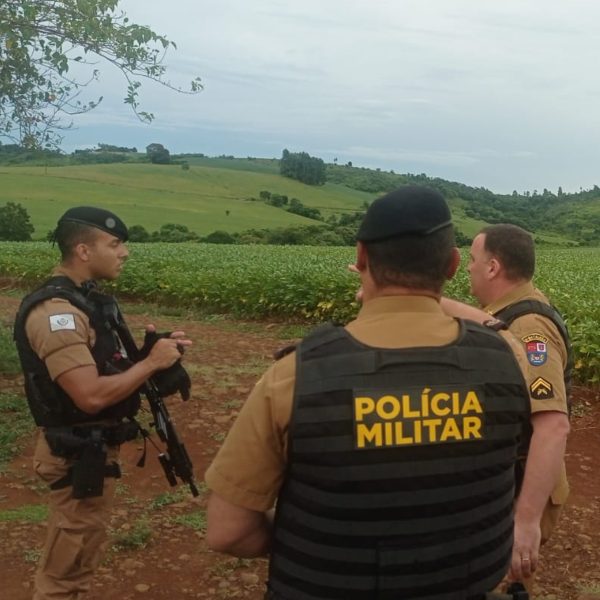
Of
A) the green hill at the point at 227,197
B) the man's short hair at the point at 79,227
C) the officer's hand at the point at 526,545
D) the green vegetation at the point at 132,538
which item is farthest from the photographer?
the green hill at the point at 227,197

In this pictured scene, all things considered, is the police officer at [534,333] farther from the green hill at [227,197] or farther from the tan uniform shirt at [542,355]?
the green hill at [227,197]

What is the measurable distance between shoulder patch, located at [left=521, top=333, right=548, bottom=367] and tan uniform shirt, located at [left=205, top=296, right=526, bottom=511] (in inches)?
34.4

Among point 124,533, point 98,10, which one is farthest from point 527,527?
point 98,10

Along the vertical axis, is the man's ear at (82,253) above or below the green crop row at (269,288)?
above

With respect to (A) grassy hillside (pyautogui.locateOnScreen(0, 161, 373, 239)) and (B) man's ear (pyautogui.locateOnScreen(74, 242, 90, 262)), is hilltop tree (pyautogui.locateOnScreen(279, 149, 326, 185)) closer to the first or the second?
(A) grassy hillside (pyautogui.locateOnScreen(0, 161, 373, 239))

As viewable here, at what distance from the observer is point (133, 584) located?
4.12 metres

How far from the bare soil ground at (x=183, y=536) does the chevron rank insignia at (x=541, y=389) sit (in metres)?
2.21

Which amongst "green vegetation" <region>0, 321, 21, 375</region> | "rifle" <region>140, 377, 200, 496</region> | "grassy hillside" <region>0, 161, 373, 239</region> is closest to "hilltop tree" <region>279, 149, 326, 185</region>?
"grassy hillside" <region>0, 161, 373, 239</region>

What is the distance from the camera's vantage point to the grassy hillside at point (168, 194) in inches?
1969

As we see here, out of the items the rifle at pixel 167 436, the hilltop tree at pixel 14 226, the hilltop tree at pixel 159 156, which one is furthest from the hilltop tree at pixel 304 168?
the rifle at pixel 167 436

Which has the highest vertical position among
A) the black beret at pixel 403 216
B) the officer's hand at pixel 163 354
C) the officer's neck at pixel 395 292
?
the black beret at pixel 403 216

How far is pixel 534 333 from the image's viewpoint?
2607 mm

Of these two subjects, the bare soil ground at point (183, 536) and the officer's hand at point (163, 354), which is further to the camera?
the bare soil ground at point (183, 536)

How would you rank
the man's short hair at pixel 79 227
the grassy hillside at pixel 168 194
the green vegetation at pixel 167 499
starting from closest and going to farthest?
the man's short hair at pixel 79 227 < the green vegetation at pixel 167 499 < the grassy hillside at pixel 168 194
